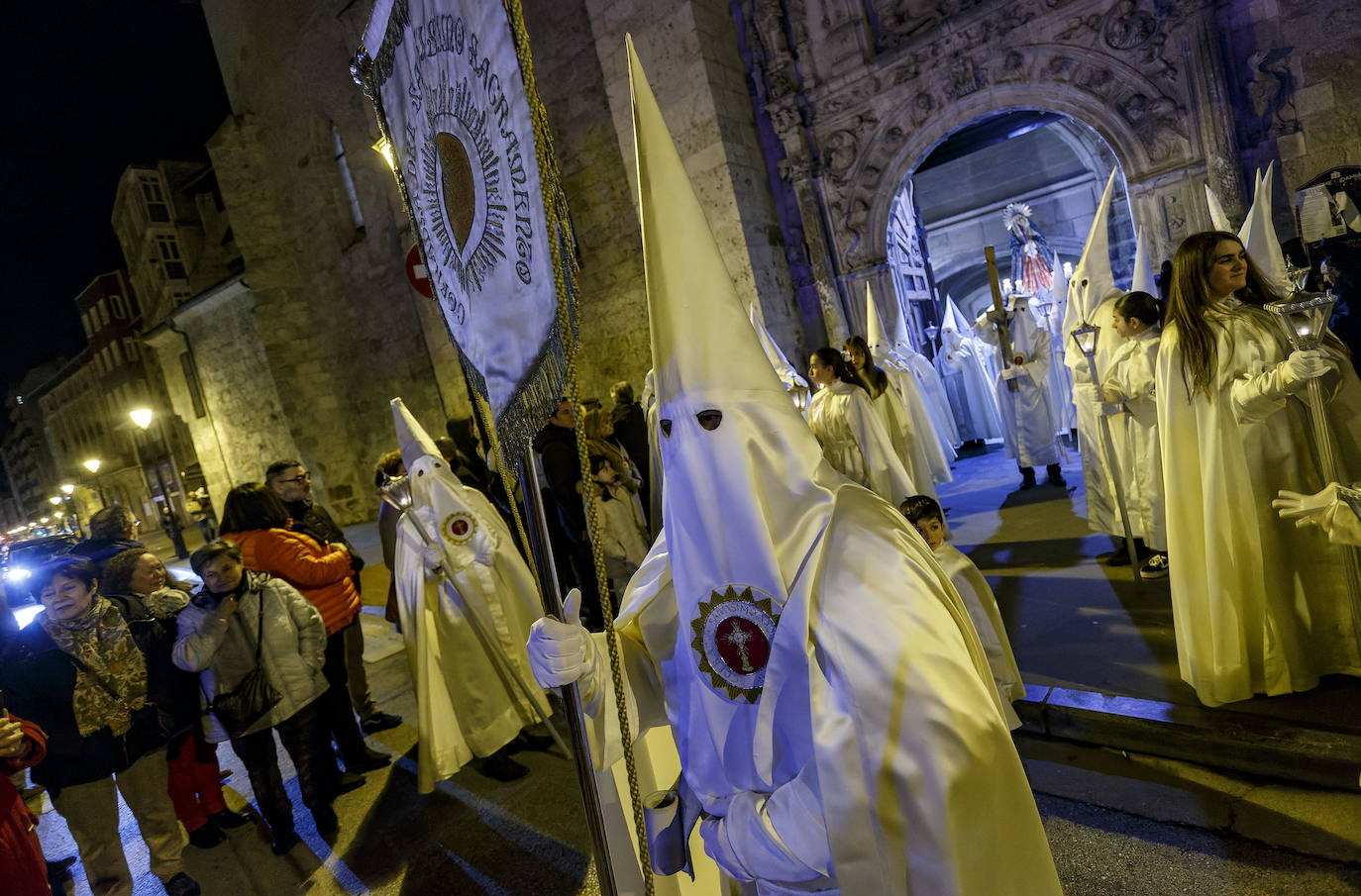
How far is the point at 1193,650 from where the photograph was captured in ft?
10.3

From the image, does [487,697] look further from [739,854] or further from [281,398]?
[281,398]

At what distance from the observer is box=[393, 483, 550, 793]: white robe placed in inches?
161

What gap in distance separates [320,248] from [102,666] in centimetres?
1487

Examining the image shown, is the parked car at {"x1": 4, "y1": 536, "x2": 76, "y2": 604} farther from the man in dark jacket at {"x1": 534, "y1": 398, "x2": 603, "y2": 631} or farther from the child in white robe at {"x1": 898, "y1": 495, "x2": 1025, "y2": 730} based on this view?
the child in white robe at {"x1": 898, "y1": 495, "x2": 1025, "y2": 730}

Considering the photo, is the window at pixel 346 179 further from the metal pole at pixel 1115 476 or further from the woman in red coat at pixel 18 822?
the metal pole at pixel 1115 476

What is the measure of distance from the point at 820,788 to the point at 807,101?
979cm

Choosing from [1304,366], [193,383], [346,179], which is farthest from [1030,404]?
[193,383]

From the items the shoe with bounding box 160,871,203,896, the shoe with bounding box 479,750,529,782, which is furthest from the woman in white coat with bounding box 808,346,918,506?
the shoe with bounding box 160,871,203,896

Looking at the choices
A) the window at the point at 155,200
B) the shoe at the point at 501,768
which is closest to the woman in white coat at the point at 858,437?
the shoe at the point at 501,768

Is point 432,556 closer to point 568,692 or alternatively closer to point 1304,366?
point 568,692

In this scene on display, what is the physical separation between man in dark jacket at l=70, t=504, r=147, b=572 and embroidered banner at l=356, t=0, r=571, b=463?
151 inches

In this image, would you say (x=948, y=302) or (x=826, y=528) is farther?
(x=948, y=302)

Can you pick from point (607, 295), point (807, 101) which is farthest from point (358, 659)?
point (807, 101)

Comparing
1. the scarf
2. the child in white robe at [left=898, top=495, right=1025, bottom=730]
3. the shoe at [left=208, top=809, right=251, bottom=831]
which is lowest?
the shoe at [left=208, top=809, right=251, bottom=831]
